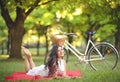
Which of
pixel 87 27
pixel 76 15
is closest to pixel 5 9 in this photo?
pixel 76 15

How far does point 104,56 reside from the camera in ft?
38.0

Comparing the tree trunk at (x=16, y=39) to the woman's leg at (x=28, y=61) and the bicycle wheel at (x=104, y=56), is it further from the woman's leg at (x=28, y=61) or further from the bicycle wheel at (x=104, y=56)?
the woman's leg at (x=28, y=61)

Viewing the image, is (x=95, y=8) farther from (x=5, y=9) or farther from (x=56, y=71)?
(x=56, y=71)

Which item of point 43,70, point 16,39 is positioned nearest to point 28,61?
point 43,70

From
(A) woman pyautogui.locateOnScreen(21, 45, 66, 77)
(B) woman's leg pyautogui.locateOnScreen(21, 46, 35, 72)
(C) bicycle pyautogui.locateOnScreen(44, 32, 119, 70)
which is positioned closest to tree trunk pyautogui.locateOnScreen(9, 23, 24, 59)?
(C) bicycle pyautogui.locateOnScreen(44, 32, 119, 70)

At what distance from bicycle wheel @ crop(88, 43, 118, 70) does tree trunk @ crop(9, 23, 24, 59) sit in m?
6.58

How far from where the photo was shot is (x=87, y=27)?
30844 mm

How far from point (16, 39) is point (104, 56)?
7034 millimetres

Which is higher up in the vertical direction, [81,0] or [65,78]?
[81,0]

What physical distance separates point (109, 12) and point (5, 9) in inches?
189

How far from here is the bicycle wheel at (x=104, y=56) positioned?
11312mm

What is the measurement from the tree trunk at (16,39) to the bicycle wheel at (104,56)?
658cm

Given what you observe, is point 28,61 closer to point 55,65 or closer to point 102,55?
point 55,65

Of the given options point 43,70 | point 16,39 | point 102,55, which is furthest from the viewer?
point 16,39
